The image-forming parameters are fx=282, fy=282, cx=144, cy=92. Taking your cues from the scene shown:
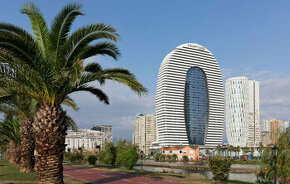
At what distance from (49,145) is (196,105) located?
17575 centimetres

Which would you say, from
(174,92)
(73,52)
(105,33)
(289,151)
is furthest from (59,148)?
(174,92)

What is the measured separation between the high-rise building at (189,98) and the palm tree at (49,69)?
532 ft

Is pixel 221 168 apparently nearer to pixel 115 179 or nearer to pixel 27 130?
pixel 115 179

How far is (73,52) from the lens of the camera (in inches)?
567

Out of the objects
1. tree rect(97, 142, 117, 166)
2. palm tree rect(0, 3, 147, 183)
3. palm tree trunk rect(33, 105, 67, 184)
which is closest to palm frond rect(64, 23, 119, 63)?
palm tree rect(0, 3, 147, 183)

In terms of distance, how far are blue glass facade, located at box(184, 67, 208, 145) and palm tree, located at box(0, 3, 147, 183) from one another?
170 metres

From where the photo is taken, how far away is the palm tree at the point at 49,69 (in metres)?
13.2

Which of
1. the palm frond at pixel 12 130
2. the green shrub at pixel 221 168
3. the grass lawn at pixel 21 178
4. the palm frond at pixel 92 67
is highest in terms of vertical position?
the palm frond at pixel 92 67

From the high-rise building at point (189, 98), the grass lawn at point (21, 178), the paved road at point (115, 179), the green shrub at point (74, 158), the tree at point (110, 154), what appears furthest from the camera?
the high-rise building at point (189, 98)

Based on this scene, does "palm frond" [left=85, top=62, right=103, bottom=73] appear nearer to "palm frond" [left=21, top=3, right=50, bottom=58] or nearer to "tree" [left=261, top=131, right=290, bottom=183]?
"palm frond" [left=21, top=3, right=50, bottom=58]

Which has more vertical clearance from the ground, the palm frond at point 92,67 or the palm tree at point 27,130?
the palm frond at point 92,67

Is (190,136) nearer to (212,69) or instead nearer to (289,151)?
(212,69)

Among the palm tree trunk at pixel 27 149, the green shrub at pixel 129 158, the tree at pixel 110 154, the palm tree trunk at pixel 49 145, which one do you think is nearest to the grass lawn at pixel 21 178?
the palm tree trunk at pixel 27 149

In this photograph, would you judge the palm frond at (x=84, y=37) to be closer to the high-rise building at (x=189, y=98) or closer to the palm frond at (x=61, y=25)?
the palm frond at (x=61, y=25)
